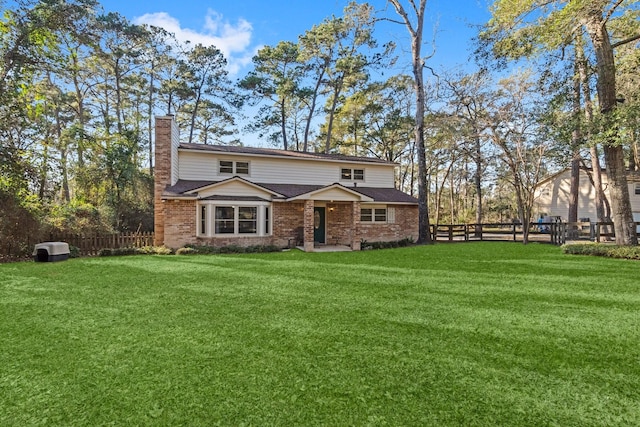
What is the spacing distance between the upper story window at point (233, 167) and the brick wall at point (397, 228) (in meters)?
6.55

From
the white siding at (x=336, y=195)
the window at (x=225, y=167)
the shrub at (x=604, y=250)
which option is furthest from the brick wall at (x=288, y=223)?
the shrub at (x=604, y=250)

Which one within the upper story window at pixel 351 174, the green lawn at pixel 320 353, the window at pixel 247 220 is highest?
the upper story window at pixel 351 174

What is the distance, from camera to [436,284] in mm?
6727

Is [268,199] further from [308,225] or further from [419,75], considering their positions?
[419,75]

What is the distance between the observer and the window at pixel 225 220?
1360 cm

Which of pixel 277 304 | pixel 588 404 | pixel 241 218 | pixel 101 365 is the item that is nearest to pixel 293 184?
pixel 241 218

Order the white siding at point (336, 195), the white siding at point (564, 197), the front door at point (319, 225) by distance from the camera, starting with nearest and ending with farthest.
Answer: the white siding at point (336, 195) → the front door at point (319, 225) → the white siding at point (564, 197)

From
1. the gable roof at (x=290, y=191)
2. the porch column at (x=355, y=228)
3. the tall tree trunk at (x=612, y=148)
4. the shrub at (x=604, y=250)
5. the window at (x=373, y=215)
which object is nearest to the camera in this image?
the shrub at (x=604, y=250)

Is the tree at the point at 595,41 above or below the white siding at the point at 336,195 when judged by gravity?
above

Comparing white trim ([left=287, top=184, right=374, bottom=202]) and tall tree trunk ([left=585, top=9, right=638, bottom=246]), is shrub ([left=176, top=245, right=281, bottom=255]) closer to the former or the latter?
white trim ([left=287, top=184, right=374, bottom=202])

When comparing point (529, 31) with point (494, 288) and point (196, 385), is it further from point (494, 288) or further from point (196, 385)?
point (196, 385)

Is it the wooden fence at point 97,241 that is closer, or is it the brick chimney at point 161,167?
the wooden fence at point 97,241

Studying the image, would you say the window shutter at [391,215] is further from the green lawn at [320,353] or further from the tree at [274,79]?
the tree at [274,79]

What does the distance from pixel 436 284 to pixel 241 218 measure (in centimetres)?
946
